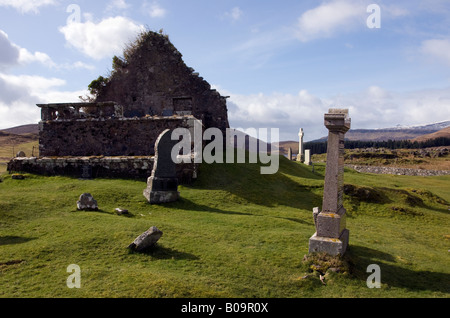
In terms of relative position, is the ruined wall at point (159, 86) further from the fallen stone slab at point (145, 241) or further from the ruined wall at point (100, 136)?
the fallen stone slab at point (145, 241)

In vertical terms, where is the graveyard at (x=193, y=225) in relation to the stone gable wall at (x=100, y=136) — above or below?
below

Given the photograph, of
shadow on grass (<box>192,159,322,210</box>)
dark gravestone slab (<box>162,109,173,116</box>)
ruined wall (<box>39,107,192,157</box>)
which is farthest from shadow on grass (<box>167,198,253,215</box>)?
dark gravestone slab (<box>162,109,173,116</box>)

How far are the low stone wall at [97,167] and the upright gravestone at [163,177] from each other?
107 inches

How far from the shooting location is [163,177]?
45.1 ft

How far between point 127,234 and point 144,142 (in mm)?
11083

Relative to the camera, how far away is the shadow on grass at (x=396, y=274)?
7.70 m

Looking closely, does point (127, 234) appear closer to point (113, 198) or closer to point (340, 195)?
point (113, 198)

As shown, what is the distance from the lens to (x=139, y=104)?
2703 centimetres

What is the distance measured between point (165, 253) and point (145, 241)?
56cm

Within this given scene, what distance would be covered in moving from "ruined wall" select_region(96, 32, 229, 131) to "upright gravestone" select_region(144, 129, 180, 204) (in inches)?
487

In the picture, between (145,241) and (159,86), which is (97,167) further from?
(159,86)

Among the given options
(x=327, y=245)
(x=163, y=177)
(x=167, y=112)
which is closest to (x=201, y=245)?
(x=327, y=245)

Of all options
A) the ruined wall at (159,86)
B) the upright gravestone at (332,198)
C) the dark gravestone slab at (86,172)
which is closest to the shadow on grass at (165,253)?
the upright gravestone at (332,198)
